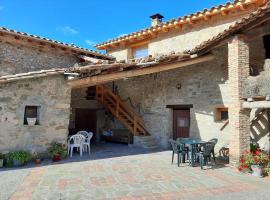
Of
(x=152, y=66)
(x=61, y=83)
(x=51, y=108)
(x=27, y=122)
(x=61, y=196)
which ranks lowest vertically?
(x=61, y=196)

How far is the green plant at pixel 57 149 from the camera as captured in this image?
8.20 metres

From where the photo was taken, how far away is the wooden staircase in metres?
11.9

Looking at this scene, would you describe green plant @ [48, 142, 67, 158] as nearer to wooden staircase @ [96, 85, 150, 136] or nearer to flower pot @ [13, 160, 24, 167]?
flower pot @ [13, 160, 24, 167]

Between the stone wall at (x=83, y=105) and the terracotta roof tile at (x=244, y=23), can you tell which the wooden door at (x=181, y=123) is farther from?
the stone wall at (x=83, y=105)

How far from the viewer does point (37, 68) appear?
1059 centimetres

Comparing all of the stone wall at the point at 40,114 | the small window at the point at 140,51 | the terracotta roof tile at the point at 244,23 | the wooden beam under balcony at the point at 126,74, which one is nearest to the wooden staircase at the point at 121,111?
the small window at the point at 140,51

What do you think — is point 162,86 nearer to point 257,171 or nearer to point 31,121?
point 257,171

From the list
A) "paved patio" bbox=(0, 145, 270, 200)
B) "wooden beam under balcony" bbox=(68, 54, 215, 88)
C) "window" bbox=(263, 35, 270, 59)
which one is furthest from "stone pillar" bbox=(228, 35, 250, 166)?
"wooden beam under balcony" bbox=(68, 54, 215, 88)

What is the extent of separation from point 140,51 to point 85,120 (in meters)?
5.13

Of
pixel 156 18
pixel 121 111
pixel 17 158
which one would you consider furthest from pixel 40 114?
pixel 156 18

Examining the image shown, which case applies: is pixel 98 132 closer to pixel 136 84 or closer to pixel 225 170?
pixel 136 84

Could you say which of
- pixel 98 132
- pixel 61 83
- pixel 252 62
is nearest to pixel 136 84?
pixel 98 132

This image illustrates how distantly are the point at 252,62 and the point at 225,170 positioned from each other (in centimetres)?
438

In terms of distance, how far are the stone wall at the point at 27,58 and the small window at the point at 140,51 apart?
3.89 metres
